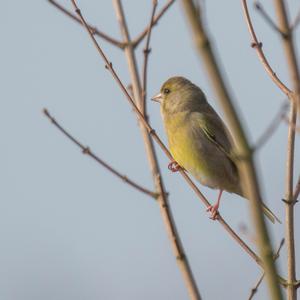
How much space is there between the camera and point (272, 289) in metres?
1.62

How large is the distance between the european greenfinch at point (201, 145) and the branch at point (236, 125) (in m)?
4.72

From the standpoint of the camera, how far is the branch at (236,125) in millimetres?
1578

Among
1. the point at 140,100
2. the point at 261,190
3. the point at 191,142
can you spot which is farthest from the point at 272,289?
the point at 191,142

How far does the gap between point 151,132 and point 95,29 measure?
47.0 inches

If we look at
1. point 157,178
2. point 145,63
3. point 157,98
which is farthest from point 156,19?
point 157,98

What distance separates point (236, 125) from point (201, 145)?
5.00 metres

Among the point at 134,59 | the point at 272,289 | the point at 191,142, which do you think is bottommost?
the point at 272,289

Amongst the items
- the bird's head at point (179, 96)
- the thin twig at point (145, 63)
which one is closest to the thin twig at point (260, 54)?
the thin twig at point (145, 63)

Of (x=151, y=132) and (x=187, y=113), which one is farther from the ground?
(x=187, y=113)

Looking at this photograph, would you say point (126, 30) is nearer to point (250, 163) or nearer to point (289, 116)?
point (289, 116)

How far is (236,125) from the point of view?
160 centimetres

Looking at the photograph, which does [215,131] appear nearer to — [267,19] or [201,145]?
[201,145]

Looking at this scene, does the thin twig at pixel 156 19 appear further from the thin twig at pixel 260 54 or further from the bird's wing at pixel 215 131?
the bird's wing at pixel 215 131

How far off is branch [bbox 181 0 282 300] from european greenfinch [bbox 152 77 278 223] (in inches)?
186
